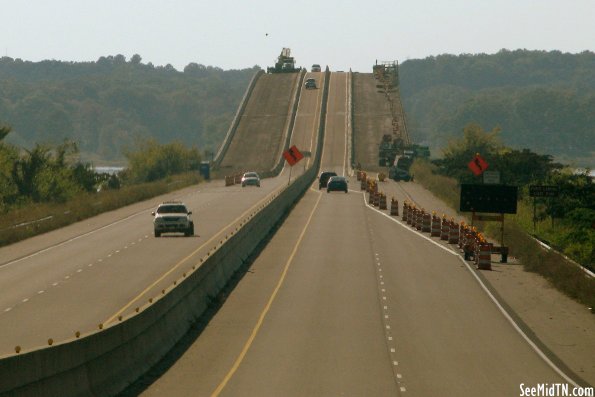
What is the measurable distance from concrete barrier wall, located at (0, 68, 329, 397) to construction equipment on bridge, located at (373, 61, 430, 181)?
273 feet

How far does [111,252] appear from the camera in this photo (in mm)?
54375

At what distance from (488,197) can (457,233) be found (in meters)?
5.64

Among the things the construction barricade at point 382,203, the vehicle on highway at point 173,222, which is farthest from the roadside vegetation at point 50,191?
the construction barricade at point 382,203

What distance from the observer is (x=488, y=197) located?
182 feet

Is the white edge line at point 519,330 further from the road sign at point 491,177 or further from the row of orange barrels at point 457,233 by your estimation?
the road sign at point 491,177

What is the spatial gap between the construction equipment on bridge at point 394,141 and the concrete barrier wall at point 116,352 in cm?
8313

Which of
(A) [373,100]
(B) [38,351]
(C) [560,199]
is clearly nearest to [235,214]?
(C) [560,199]

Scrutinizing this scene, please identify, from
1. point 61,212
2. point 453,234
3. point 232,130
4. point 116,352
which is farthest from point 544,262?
point 232,130

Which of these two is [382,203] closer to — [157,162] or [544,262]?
[544,262]

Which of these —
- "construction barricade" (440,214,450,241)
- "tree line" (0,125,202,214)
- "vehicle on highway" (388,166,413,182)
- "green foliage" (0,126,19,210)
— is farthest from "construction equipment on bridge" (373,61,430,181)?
"construction barricade" (440,214,450,241)

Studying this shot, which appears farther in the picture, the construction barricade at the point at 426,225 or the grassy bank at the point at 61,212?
the construction barricade at the point at 426,225

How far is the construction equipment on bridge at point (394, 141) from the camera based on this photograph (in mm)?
129000

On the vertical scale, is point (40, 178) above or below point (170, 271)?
below

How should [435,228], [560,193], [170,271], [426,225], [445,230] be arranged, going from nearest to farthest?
[170,271] → [445,230] → [435,228] → [426,225] → [560,193]
